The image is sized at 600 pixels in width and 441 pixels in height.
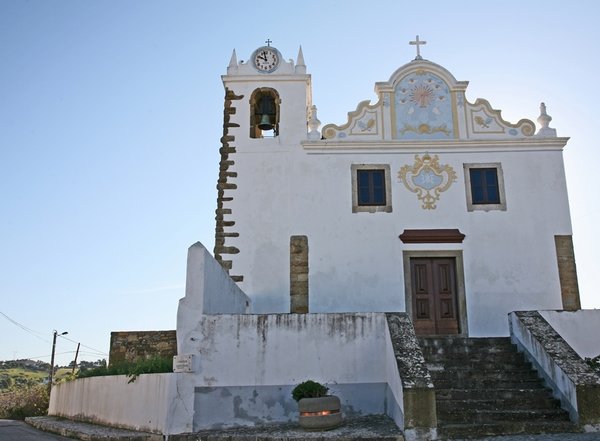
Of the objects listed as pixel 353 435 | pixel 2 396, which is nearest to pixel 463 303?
pixel 353 435

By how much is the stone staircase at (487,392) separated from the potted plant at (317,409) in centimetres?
142

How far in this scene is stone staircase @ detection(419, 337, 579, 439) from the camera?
8062 millimetres

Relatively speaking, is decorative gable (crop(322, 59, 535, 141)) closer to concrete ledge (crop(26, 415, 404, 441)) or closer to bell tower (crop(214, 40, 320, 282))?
bell tower (crop(214, 40, 320, 282))

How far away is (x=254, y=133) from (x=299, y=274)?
3.57m

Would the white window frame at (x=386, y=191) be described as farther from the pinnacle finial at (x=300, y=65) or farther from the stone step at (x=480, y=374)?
the stone step at (x=480, y=374)

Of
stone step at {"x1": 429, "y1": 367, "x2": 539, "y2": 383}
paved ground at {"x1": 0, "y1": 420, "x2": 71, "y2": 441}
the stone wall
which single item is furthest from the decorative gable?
paved ground at {"x1": 0, "y1": 420, "x2": 71, "y2": 441}

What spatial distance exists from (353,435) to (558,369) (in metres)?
3.21

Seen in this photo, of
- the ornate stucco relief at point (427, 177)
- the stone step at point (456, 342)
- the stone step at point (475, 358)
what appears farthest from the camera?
the ornate stucco relief at point (427, 177)

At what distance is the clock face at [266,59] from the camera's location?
14.7 m

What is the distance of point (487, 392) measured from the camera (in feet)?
29.3

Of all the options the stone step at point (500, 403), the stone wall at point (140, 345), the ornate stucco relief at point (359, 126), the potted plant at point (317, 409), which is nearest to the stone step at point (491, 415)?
the stone step at point (500, 403)

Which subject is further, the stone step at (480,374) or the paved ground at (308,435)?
the stone step at (480,374)

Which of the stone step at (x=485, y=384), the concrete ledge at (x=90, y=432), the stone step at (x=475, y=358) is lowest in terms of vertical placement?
the concrete ledge at (x=90, y=432)

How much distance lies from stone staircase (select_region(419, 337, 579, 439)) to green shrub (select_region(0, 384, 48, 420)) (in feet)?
37.8
